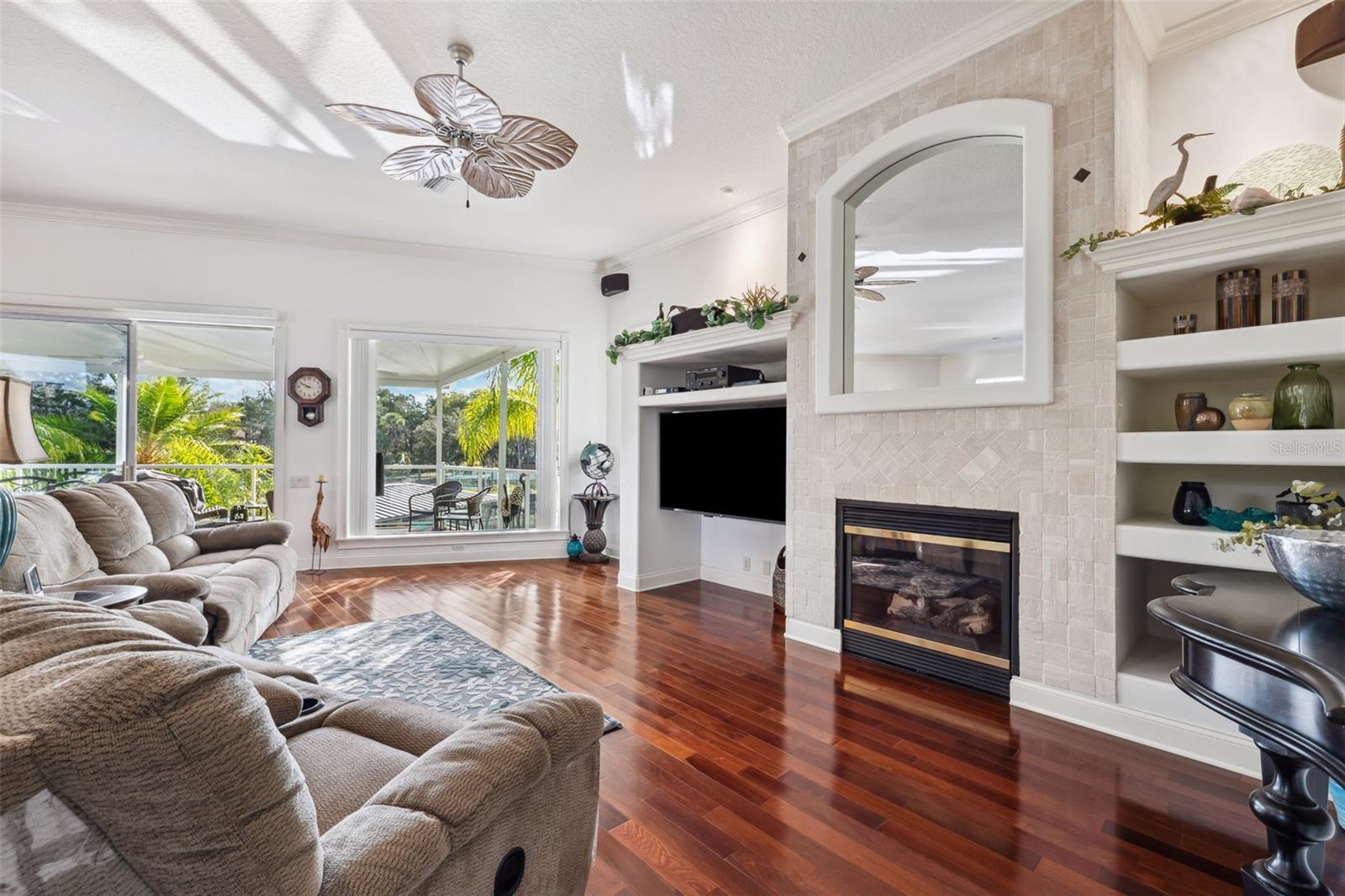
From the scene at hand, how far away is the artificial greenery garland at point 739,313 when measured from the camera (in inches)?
151

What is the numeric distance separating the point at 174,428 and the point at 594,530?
3.85 meters

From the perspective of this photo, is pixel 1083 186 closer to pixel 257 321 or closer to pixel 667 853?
pixel 667 853

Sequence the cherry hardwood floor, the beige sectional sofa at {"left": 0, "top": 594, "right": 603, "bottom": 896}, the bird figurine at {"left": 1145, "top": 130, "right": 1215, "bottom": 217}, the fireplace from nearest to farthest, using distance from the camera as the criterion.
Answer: the beige sectional sofa at {"left": 0, "top": 594, "right": 603, "bottom": 896} → the cherry hardwood floor → the bird figurine at {"left": 1145, "top": 130, "right": 1215, "bottom": 217} → the fireplace

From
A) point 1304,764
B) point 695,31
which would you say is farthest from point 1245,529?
point 695,31

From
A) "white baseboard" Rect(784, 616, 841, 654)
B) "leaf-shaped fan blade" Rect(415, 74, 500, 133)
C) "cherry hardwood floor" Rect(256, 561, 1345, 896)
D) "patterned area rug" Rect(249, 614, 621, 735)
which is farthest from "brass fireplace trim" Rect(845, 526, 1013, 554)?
"leaf-shaped fan blade" Rect(415, 74, 500, 133)

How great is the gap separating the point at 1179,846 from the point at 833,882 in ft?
3.42

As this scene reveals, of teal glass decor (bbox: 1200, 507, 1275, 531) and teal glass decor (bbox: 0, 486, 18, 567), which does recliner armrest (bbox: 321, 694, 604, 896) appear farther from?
teal glass decor (bbox: 1200, 507, 1275, 531)

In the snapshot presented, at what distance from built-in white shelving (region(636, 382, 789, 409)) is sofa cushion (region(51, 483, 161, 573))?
324 cm

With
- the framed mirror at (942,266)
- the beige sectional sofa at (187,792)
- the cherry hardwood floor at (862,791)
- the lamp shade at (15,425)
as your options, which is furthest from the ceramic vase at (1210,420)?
the lamp shade at (15,425)

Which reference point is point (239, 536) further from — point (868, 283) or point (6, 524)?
point (868, 283)

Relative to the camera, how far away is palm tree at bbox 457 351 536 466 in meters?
6.50

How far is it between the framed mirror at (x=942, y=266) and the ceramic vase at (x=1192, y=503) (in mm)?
618

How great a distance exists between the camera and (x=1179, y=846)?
181 cm

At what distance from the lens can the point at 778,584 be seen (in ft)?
14.4
